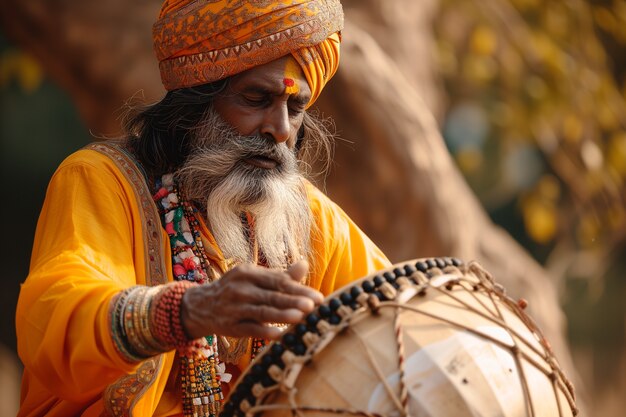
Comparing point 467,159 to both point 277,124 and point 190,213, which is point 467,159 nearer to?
point 277,124

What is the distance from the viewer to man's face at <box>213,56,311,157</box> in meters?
3.18

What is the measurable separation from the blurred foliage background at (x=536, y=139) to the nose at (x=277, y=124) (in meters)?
3.61

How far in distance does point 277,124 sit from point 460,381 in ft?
4.00

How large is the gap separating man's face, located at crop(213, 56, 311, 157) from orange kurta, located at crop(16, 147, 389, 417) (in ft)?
1.22

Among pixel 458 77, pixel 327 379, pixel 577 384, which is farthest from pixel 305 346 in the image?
pixel 458 77

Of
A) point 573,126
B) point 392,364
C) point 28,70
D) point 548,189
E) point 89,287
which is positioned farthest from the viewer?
point 548,189

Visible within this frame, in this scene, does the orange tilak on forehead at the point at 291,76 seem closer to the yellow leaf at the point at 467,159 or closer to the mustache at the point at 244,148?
the mustache at the point at 244,148

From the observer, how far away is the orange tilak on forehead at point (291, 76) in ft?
10.4

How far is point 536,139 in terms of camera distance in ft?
23.8

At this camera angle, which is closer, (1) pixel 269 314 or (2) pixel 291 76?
(1) pixel 269 314

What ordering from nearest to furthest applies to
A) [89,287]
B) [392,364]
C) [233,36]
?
[392,364] < [89,287] < [233,36]

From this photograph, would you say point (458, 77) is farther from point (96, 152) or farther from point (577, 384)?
point (96, 152)

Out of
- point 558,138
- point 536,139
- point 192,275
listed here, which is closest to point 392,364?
point 192,275

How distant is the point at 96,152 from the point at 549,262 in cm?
575
